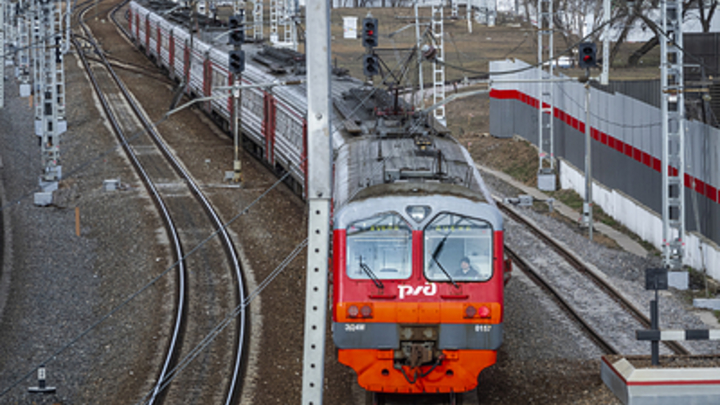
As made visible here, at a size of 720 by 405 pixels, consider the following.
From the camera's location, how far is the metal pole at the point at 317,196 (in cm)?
799

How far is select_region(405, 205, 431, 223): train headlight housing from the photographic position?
11266 millimetres

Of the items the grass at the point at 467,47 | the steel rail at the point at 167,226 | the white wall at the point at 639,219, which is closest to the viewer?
the steel rail at the point at 167,226

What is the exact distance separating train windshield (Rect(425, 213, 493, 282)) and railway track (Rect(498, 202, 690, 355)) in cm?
462

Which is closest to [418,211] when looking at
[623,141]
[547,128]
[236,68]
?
Answer: [236,68]

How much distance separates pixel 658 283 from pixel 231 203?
14.5 metres

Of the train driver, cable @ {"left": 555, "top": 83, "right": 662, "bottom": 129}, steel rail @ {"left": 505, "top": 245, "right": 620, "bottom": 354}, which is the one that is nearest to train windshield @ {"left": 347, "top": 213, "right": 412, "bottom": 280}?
the train driver

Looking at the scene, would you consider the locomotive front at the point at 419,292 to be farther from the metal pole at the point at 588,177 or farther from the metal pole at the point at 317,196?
the metal pole at the point at 588,177

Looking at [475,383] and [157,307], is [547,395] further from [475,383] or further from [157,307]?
[157,307]

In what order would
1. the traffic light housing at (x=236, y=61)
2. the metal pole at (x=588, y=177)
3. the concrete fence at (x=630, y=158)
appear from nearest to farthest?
the concrete fence at (x=630, y=158)
the traffic light housing at (x=236, y=61)
the metal pole at (x=588, y=177)

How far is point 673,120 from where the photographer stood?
20.5 meters

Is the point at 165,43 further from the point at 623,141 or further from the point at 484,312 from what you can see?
the point at 484,312

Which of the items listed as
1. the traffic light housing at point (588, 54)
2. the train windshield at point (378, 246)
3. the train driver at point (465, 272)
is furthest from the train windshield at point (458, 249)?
the traffic light housing at point (588, 54)

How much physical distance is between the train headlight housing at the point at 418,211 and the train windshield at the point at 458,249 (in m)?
0.15

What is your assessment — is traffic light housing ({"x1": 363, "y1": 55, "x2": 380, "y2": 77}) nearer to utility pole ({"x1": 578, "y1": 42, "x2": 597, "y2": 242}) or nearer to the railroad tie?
utility pole ({"x1": 578, "y1": 42, "x2": 597, "y2": 242})
